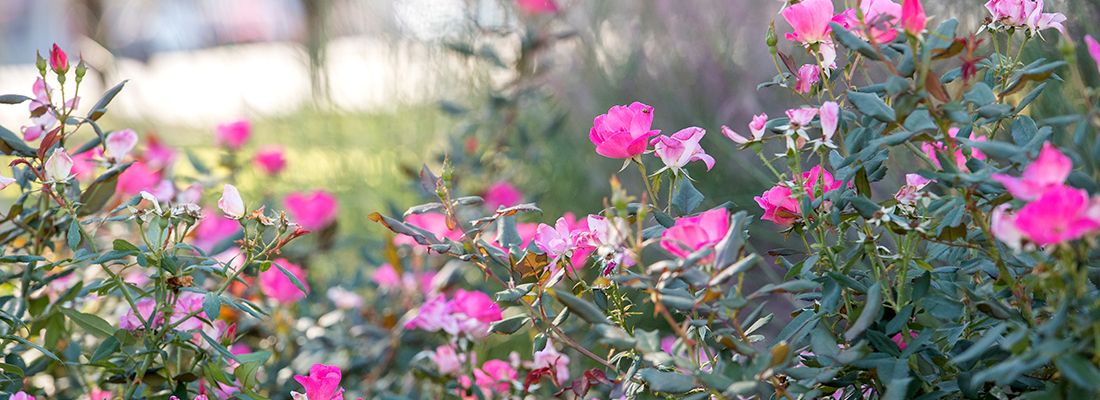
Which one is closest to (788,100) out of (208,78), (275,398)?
(275,398)

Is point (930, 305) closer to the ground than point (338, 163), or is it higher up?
higher up

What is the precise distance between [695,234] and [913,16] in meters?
0.21

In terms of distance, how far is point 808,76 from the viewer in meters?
0.57

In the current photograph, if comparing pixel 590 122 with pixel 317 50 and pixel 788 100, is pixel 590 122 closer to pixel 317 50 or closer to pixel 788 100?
pixel 788 100

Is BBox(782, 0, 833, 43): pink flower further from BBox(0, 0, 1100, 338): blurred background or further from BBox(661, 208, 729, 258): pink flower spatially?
BBox(0, 0, 1100, 338): blurred background

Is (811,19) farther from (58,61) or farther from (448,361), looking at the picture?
(58,61)

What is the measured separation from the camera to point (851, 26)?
53 cm

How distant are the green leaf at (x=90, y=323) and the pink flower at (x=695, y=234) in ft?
1.76

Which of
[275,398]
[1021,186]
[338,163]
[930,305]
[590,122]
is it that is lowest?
[338,163]

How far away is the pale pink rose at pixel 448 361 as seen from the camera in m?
0.83

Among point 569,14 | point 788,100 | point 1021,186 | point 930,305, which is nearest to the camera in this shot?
point 1021,186

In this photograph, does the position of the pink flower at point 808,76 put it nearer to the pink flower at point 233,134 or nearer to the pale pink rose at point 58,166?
the pale pink rose at point 58,166

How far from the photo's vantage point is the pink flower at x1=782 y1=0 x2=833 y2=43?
53 cm

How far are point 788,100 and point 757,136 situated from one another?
91 cm
